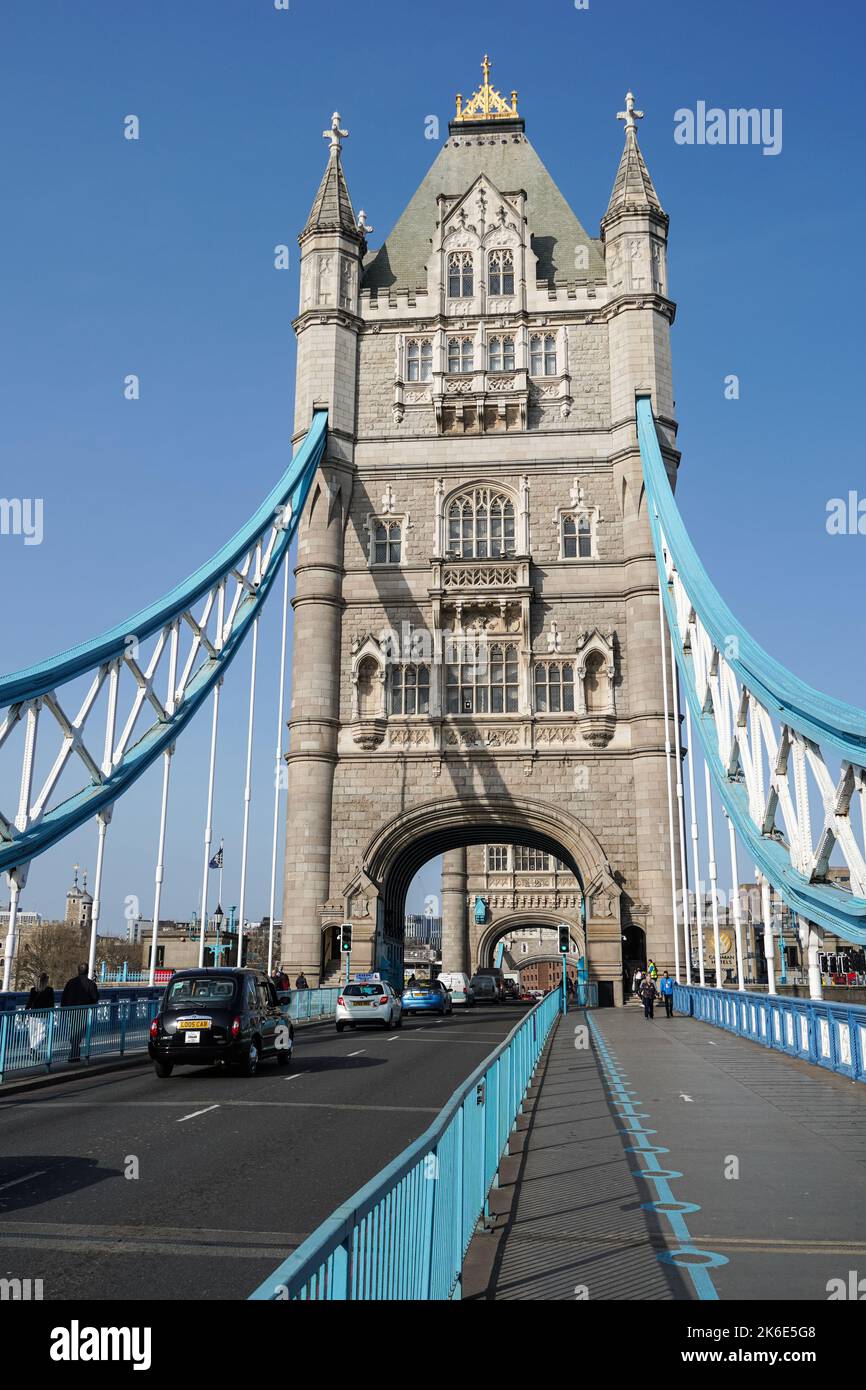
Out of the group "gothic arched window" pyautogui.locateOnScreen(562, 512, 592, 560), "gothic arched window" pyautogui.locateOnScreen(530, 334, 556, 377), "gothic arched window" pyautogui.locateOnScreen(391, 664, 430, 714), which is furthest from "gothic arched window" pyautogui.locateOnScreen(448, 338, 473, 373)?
"gothic arched window" pyautogui.locateOnScreen(391, 664, 430, 714)

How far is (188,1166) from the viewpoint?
966cm

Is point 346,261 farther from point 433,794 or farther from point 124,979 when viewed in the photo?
point 124,979

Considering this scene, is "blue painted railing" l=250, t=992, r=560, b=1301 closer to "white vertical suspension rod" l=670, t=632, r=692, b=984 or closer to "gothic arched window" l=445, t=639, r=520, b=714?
"white vertical suspension rod" l=670, t=632, r=692, b=984

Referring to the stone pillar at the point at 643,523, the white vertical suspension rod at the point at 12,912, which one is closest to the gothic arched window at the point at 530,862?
the stone pillar at the point at 643,523

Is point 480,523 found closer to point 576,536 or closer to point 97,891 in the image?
point 576,536

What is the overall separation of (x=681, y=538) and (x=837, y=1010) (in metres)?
19.4

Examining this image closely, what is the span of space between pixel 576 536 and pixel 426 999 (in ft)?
54.1

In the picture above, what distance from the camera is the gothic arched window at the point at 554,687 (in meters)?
37.8

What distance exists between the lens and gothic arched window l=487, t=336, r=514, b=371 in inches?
1631

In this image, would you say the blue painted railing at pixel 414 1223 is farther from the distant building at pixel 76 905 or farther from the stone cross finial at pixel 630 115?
the distant building at pixel 76 905

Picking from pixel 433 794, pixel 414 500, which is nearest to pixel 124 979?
pixel 433 794

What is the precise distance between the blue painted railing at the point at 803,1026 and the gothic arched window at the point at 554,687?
12.7 metres

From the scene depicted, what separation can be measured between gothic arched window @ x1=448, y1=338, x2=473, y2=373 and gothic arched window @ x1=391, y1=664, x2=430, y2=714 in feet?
37.4

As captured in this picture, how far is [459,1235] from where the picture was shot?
6027 millimetres
